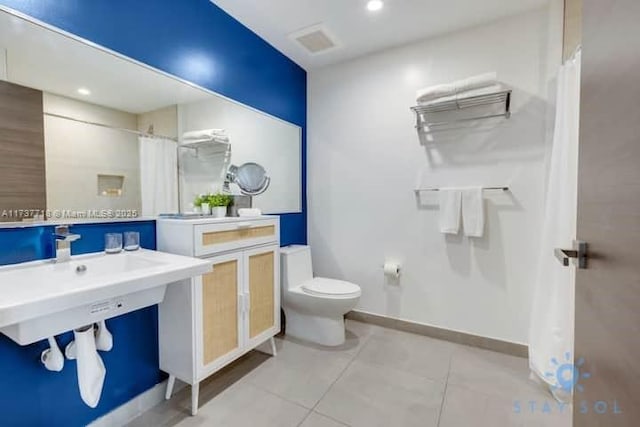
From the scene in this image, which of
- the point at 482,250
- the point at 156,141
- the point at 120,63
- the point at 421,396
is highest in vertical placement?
the point at 120,63

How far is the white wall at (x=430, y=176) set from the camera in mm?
1958

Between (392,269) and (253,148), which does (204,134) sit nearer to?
(253,148)

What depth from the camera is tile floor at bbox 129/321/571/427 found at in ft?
4.78

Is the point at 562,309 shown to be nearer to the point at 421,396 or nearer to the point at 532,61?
the point at 421,396

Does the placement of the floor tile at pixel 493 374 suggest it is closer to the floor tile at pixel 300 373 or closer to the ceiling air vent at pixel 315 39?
the floor tile at pixel 300 373

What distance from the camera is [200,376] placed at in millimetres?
1508

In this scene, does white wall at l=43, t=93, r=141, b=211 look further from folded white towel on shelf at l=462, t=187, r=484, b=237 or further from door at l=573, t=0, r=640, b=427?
folded white towel on shelf at l=462, t=187, r=484, b=237

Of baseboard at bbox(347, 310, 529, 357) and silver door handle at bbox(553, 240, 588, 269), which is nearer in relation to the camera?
silver door handle at bbox(553, 240, 588, 269)

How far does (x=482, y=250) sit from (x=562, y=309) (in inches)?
24.3

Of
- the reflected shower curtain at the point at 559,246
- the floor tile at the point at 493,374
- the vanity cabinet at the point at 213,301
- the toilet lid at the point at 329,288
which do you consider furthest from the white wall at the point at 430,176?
the vanity cabinet at the point at 213,301

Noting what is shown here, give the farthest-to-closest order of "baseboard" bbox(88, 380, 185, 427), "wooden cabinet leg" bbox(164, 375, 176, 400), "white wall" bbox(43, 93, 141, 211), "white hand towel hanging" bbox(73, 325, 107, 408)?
"wooden cabinet leg" bbox(164, 375, 176, 400) < "baseboard" bbox(88, 380, 185, 427) < "white wall" bbox(43, 93, 141, 211) < "white hand towel hanging" bbox(73, 325, 107, 408)

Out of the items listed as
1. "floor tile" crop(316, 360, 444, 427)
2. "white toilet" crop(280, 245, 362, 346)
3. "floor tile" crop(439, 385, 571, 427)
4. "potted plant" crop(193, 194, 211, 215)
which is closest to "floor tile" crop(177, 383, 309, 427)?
"floor tile" crop(316, 360, 444, 427)

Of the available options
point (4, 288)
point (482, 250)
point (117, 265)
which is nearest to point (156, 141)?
point (117, 265)

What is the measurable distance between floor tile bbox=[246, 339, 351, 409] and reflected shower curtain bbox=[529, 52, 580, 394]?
1.19 meters
